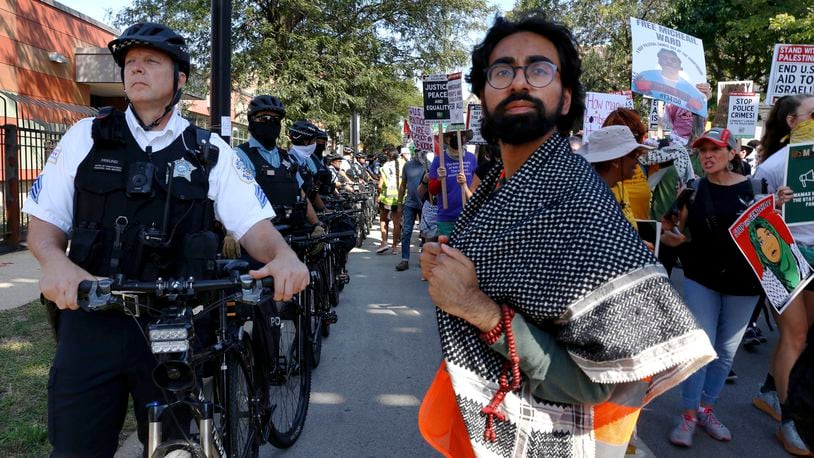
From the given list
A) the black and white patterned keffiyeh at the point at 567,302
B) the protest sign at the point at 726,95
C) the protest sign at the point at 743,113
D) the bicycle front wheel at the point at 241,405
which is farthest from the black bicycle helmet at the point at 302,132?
the protest sign at the point at 726,95

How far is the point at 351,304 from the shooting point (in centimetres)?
764

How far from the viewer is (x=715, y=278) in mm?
3967

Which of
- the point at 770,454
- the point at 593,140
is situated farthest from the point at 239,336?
the point at 770,454

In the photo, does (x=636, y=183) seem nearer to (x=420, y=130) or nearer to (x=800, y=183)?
(x=800, y=183)

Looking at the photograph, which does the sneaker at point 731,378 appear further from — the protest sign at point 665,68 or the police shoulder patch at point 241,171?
the police shoulder patch at point 241,171

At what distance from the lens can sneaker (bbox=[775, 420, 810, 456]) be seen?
12.7ft

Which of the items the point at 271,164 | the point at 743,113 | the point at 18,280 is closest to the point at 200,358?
the point at 271,164

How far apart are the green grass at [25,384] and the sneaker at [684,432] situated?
350cm

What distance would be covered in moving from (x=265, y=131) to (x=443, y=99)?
3.30 metres

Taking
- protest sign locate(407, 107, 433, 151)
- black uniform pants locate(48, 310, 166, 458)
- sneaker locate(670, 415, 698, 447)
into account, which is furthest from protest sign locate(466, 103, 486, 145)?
black uniform pants locate(48, 310, 166, 458)

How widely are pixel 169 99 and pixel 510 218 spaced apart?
168 cm

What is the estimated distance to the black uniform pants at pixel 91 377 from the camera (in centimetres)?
218

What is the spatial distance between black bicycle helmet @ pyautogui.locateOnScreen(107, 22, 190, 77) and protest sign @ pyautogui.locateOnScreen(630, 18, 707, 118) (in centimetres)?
487

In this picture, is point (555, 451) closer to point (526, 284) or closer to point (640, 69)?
point (526, 284)
